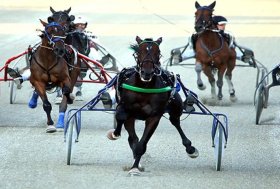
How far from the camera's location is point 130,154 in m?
12.4

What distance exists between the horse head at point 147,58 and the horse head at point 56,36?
288 cm

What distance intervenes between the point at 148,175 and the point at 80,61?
486cm

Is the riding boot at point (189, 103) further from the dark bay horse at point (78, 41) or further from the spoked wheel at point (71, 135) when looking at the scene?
the dark bay horse at point (78, 41)

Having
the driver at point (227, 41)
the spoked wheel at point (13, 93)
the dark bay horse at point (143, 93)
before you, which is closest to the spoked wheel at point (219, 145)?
the dark bay horse at point (143, 93)

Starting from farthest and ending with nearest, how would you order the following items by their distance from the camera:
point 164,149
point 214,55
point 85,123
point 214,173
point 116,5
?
point 116,5 < point 214,55 < point 85,123 < point 164,149 < point 214,173

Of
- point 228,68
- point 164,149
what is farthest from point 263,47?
point 164,149

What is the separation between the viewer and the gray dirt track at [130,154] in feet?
35.0

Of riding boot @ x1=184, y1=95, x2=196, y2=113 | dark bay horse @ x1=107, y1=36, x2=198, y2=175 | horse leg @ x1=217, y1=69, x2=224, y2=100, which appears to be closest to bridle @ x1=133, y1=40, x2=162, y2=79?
dark bay horse @ x1=107, y1=36, x2=198, y2=175

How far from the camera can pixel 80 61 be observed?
15570 millimetres

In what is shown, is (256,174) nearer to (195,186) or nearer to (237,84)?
(195,186)

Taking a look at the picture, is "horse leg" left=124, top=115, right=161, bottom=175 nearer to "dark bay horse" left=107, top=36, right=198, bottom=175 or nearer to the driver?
"dark bay horse" left=107, top=36, right=198, bottom=175

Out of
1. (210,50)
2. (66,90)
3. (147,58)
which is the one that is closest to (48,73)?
(66,90)

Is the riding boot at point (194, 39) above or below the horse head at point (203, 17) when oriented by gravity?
below

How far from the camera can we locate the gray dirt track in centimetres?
1066
